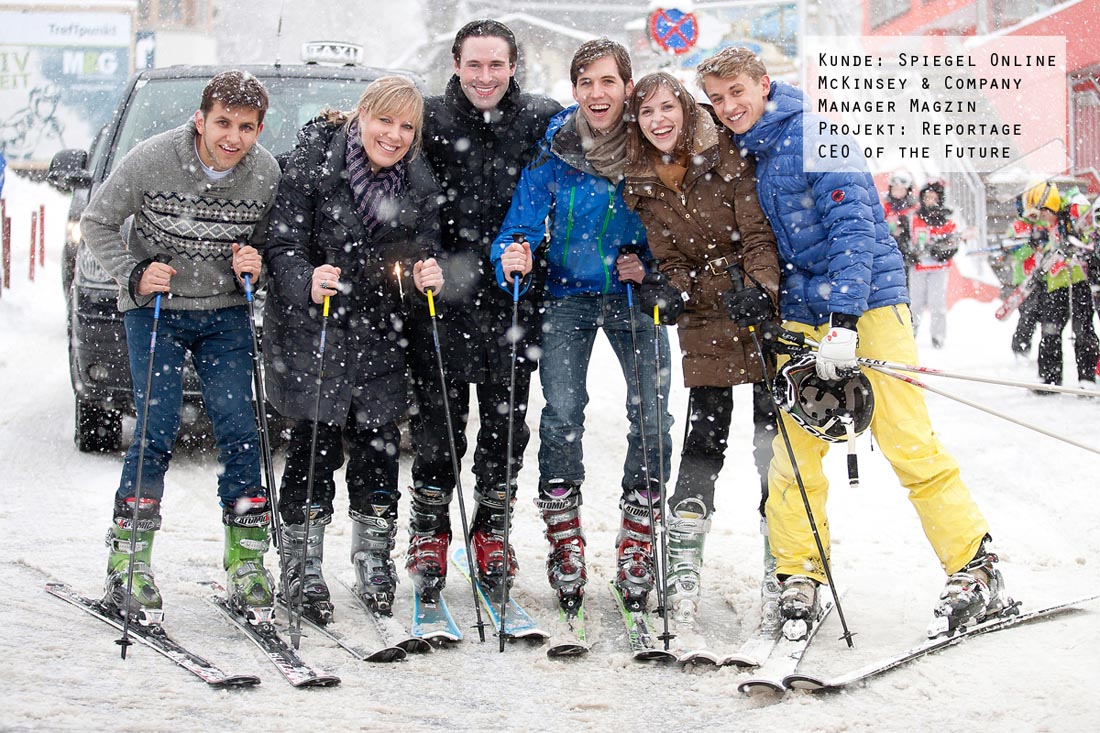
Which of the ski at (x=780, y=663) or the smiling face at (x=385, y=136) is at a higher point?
the smiling face at (x=385, y=136)

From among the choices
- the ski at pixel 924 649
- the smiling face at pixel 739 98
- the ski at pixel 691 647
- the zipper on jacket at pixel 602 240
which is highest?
the smiling face at pixel 739 98

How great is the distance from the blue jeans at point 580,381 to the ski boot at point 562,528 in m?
0.05

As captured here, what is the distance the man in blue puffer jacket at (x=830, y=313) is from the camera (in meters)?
3.96

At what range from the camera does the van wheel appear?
6.77 meters

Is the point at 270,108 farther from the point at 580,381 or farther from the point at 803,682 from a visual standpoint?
the point at 803,682

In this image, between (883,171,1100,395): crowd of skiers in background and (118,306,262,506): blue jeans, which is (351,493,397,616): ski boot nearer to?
(118,306,262,506): blue jeans

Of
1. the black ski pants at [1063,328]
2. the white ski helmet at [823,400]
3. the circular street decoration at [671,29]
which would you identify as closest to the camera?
the white ski helmet at [823,400]

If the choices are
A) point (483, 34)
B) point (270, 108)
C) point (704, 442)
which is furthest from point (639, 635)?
point (270, 108)

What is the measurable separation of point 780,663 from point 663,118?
1963mm

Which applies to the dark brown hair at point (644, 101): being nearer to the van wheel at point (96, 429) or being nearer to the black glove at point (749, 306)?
the black glove at point (749, 306)

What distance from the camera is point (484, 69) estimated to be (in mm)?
4277

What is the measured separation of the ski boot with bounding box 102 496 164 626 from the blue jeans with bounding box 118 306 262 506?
59 millimetres

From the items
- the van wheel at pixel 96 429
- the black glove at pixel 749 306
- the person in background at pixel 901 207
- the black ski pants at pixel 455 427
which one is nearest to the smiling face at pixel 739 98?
the black glove at pixel 749 306

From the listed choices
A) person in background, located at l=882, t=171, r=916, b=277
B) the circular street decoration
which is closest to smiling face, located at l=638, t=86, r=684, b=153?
the circular street decoration
